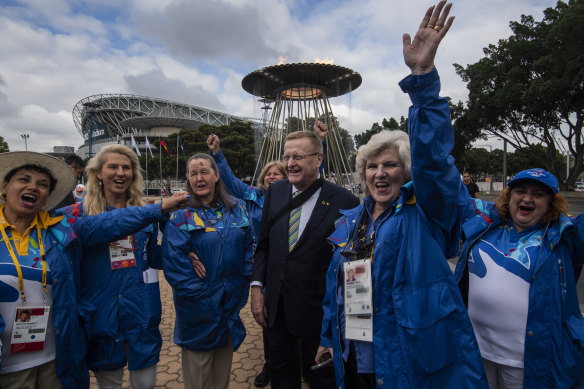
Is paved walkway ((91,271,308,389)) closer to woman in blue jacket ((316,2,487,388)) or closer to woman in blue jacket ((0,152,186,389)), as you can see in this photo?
woman in blue jacket ((0,152,186,389))

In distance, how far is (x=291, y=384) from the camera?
88.9 inches

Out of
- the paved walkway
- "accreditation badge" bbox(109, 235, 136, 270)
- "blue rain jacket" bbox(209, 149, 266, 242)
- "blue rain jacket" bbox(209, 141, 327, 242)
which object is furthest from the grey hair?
the paved walkway

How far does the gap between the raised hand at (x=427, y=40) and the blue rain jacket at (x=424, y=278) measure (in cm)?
6

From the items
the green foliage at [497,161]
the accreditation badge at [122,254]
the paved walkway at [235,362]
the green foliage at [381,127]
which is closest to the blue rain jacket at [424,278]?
the accreditation badge at [122,254]

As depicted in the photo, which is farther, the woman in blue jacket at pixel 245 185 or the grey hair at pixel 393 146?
the woman in blue jacket at pixel 245 185

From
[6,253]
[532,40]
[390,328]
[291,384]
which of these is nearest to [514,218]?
[390,328]

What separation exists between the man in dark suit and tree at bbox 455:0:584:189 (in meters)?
16.4

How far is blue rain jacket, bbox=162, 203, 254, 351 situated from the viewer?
234 cm

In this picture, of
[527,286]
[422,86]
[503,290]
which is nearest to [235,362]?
[503,290]

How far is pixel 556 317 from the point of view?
5.76 feet

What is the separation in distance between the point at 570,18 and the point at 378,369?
17.8m

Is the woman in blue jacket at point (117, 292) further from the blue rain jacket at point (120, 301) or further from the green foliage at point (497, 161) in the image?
the green foliage at point (497, 161)

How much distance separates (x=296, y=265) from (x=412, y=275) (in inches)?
35.2

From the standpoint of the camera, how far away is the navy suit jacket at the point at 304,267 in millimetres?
2152
